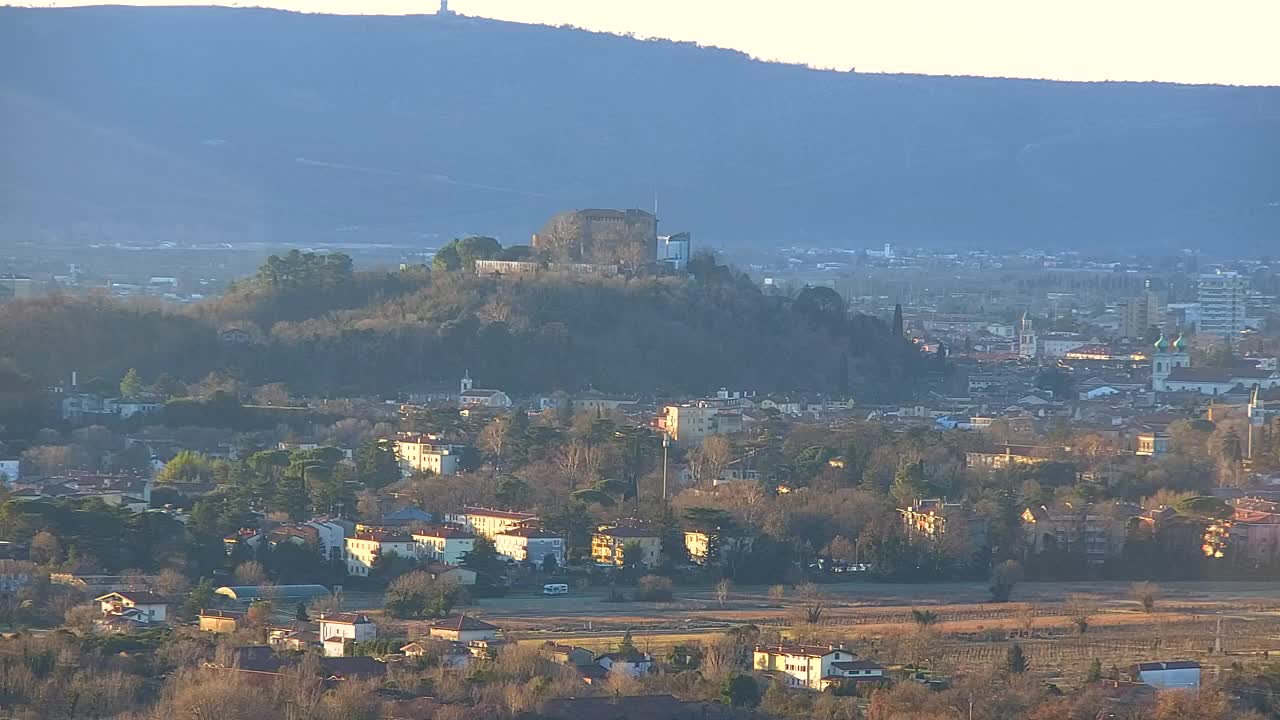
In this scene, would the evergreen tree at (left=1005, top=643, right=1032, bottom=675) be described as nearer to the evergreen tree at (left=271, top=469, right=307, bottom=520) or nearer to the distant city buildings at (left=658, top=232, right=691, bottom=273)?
the evergreen tree at (left=271, top=469, right=307, bottom=520)

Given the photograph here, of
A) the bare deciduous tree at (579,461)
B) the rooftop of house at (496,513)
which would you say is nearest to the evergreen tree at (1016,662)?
the rooftop of house at (496,513)

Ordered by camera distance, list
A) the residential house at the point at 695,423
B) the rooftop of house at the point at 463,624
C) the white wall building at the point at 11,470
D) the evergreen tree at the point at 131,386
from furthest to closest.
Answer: the evergreen tree at the point at 131,386 → the residential house at the point at 695,423 → the white wall building at the point at 11,470 → the rooftop of house at the point at 463,624

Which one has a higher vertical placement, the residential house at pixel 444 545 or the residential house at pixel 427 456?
the residential house at pixel 427 456

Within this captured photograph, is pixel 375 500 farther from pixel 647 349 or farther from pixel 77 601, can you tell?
pixel 647 349

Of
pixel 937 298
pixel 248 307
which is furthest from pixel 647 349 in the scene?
pixel 937 298

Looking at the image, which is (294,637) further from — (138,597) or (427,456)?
(427,456)

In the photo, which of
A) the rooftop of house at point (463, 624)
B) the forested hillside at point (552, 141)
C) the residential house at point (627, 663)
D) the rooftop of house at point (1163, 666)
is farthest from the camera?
the forested hillside at point (552, 141)

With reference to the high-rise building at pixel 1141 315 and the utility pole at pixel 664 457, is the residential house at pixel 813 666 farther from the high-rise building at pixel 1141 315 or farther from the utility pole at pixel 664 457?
the high-rise building at pixel 1141 315

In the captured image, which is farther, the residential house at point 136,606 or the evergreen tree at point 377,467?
the evergreen tree at point 377,467
